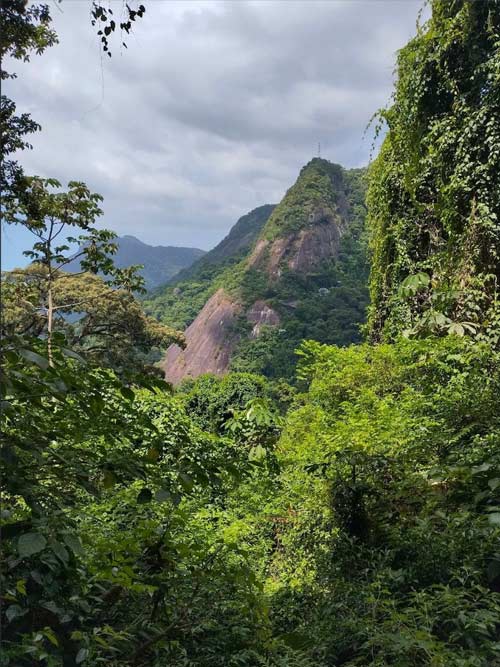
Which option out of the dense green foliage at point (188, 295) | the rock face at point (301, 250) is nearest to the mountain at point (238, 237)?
the dense green foliage at point (188, 295)

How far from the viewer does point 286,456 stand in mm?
7039

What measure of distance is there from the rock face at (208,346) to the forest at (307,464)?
32.5m

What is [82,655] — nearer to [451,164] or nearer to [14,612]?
[14,612]

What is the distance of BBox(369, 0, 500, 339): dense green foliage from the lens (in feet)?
25.3

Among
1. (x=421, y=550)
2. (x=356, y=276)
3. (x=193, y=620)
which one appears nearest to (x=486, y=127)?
(x=421, y=550)

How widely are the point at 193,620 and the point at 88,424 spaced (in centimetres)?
156

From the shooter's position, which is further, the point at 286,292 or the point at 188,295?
the point at 188,295

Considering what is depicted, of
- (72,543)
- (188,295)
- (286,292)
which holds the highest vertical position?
(188,295)

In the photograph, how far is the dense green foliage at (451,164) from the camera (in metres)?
7.70

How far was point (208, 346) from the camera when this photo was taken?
49.0 m

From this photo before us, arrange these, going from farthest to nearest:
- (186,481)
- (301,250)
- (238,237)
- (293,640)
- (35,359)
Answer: (238,237), (301,250), (293,640), (186,481), (35,359)

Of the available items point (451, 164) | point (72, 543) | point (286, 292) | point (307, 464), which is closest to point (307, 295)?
point (286, 292)

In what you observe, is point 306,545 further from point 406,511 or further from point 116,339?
point 116,339

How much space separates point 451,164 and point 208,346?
4164 cm
